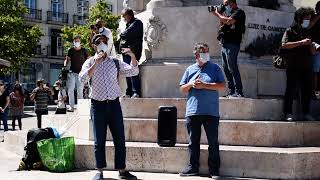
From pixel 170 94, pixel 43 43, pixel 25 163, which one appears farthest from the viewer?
pixel 43 43

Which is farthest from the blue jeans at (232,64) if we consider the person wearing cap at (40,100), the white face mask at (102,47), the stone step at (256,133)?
the person wearing cap at (40,100)

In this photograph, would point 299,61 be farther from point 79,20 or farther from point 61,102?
point 79,20

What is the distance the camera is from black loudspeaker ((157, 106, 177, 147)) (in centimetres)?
800

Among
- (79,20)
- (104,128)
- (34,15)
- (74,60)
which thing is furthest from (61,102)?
(79,20)

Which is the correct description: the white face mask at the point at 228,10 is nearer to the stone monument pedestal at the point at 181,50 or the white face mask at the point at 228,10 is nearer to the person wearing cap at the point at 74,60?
the stone monument pedestal at the point at 181,50

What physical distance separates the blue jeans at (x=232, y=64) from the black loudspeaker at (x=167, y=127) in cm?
134

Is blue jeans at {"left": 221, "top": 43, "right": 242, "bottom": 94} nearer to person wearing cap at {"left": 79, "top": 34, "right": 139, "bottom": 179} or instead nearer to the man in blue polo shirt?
the man in blue polo shirt

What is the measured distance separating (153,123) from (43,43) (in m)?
48.6

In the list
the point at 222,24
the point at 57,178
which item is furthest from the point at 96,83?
the point at 222,24

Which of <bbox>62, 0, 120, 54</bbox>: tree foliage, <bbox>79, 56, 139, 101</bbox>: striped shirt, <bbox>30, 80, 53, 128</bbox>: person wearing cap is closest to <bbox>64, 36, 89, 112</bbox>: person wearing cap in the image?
<bbox>30, 80, 53, 128</bbox>: person wearing cap

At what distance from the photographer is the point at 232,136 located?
8266 mm

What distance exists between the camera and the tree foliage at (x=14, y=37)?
35656mm

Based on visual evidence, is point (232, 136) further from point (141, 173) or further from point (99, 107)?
point (99, 107)

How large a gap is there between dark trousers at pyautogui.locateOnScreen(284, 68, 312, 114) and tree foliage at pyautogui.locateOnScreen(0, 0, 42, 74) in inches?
1138
